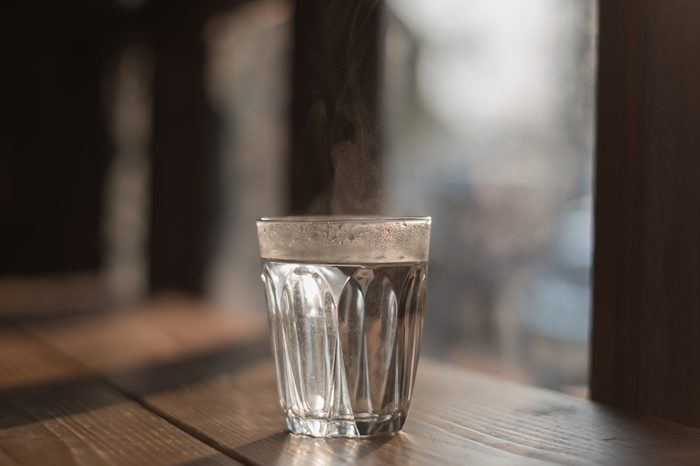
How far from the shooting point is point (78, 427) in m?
0.70

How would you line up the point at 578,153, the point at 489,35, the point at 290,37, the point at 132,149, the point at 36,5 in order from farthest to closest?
the point at 36,5
the point at 132,149
the point at 290,37
the point at 489,35
the point at 578,153

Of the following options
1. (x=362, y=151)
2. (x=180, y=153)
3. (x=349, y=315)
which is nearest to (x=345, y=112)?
(x=362, y=151)

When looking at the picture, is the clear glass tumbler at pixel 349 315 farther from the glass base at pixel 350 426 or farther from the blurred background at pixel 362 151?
the blurred background at pixel 362 151

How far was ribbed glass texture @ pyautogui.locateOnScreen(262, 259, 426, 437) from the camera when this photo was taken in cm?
64

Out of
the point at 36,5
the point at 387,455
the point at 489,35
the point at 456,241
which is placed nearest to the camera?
the point at 387,455

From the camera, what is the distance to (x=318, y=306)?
0.65 m

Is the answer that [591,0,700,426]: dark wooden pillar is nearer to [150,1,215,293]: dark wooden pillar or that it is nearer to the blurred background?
the blurred background

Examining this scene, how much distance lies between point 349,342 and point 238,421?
0.51 ft

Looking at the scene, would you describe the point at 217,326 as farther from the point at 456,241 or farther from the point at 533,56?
the point at 533,56

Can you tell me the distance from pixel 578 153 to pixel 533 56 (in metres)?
0.16

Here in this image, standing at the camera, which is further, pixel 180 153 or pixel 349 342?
pixel 180 153

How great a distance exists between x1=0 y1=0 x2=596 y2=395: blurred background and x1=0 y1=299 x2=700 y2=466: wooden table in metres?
0.20

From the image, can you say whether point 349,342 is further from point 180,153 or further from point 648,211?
point 180,153

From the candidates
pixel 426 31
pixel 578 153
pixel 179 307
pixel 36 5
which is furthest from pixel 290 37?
pixel 36 5
